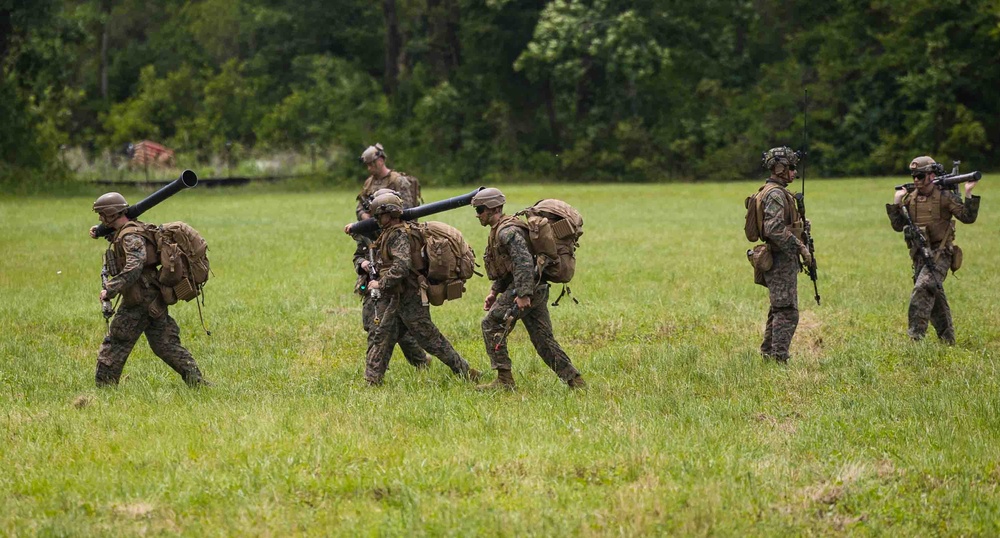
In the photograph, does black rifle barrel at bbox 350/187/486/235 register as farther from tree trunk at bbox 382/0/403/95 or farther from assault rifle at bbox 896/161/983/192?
tree trunk at bbox 382/0/403/95

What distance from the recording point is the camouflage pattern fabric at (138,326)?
35.7ft

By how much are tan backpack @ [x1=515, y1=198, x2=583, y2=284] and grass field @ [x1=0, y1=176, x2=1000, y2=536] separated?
3.64ft

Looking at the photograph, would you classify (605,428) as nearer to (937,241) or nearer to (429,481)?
(429,481)

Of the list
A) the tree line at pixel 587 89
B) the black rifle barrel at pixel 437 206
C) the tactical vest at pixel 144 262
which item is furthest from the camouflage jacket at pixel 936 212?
the tree line at pixel 587 89

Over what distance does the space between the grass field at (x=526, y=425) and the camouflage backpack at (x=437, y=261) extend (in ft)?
2.97

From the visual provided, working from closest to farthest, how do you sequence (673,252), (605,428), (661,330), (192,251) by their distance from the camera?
(605,428) → (192,251) → (661,330) → (673,252)

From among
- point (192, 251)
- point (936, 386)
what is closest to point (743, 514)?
point (936, 386)

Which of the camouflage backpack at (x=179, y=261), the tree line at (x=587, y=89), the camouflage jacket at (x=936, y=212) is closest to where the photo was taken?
the camouflage backpack at (x=179, y=261)

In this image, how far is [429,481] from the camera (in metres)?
8.02

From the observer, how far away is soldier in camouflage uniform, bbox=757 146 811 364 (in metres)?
12.1

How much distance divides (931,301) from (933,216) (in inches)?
36.7

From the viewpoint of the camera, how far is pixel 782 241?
1211cm

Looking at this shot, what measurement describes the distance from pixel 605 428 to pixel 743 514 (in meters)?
2.12

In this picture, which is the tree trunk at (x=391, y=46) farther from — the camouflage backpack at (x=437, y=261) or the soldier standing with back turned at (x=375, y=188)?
the camouflage backpack at (x=437, y=261)
